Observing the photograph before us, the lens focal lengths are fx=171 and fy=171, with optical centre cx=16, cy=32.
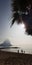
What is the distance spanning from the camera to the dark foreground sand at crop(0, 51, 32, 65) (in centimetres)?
170

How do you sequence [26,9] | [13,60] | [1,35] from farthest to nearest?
[1,35] < [26,9] < [13,60]

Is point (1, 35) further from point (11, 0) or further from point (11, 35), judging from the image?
point (11, 0)

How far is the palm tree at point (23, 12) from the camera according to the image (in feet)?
6.11

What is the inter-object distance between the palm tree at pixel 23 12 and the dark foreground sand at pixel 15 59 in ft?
0.91

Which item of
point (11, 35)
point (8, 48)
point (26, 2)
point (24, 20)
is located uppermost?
point (26, 2)

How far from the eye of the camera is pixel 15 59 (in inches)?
69.2

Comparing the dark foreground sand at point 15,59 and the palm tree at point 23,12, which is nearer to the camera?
the dark foreground sand at point 15,59

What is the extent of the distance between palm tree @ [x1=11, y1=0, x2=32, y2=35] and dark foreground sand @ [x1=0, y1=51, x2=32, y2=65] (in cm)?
28

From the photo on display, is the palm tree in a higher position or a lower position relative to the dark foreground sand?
higher

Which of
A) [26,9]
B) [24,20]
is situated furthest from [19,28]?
[26,9]

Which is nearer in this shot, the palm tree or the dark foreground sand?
the dark foreground sand

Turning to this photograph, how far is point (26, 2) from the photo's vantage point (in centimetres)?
186

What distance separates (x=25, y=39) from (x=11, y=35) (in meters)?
0.18

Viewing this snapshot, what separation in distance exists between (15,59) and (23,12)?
520mm
